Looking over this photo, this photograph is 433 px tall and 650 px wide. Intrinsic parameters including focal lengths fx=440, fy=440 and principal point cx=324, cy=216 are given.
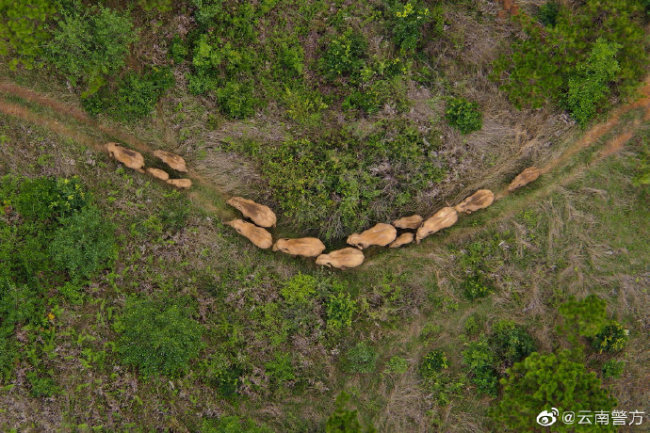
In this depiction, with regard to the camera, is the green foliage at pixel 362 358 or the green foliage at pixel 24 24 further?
the green foliage at pixel 362 358

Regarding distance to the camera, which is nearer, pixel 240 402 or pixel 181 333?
pixel 181 333

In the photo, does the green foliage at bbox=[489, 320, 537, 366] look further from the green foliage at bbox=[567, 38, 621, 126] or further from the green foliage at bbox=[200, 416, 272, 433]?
the green foliage at bbox=[200, 416, 272, 433]

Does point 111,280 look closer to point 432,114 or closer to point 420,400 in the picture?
point 420,400

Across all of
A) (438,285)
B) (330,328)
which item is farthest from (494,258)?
(330,328)

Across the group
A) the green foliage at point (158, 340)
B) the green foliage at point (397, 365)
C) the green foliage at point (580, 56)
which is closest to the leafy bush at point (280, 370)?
the green foliage at point (158, 340)

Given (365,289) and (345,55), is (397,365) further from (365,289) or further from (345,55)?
(345,55)

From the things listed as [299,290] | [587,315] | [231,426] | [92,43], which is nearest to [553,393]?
[587,315]

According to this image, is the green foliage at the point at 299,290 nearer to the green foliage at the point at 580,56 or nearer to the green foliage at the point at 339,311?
the green foliage at the point at 339,311
